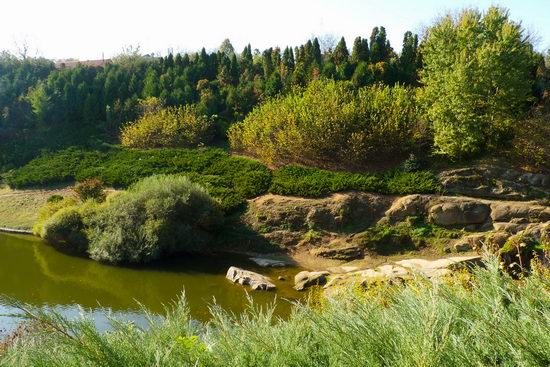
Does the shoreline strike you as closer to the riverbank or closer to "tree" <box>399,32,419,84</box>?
the riverbank

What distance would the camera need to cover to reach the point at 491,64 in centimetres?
1548

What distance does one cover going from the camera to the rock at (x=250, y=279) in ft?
39.3

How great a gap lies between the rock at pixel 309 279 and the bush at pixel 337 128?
6.26m

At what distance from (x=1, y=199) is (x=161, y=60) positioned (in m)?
14.7

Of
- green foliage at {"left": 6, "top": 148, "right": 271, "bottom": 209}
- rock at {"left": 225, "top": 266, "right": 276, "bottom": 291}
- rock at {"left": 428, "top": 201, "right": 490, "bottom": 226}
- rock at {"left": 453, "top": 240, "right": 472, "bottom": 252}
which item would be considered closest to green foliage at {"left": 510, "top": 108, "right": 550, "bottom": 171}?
rock at {"left": 428, "top": 201, "right": 490, "bottom": 226}

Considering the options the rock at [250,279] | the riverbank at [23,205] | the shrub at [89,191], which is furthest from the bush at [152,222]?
the riverbank at [23,205]

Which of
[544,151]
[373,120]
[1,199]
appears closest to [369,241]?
[373,120]

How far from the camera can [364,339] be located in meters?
2.84

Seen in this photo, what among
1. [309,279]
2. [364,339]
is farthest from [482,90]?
[364,339]

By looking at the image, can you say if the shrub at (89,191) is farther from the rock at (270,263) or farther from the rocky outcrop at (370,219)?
the rock at (270,263)

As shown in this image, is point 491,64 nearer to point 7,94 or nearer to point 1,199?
point 1,199

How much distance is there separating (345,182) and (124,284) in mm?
7965

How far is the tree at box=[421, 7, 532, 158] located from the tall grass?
13.7m

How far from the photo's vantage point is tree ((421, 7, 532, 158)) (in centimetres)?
1561
